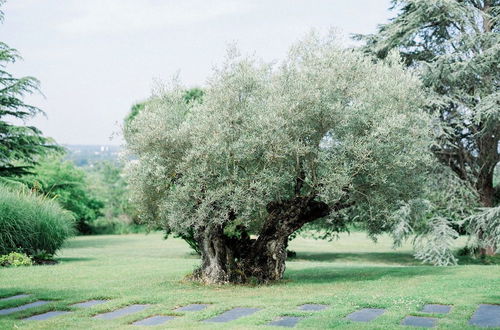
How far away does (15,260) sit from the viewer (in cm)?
1767

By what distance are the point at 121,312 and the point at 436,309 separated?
516cm

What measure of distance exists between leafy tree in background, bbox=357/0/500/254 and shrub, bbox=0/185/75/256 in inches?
545

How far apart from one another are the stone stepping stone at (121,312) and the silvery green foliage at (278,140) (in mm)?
2422

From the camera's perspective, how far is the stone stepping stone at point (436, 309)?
8.90 meters

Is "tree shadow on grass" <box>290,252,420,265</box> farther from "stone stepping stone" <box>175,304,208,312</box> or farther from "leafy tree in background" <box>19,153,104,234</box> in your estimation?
"leafy tree in background" <box>19,153,104,234</box>

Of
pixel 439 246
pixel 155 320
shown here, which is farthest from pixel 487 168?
pixel 155 320

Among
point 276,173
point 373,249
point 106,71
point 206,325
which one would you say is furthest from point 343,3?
point 373,249

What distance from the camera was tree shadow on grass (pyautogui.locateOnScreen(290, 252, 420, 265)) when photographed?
24250mm

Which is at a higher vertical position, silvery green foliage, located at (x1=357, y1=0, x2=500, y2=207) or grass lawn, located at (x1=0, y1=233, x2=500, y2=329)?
silvery green foliage, located at (x1=357, y1=0, x2=500, y2=207)

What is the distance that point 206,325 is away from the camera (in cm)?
808

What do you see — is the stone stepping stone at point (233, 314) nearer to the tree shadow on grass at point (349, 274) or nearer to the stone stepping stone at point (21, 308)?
the stone stepping stone at point (21, 308)

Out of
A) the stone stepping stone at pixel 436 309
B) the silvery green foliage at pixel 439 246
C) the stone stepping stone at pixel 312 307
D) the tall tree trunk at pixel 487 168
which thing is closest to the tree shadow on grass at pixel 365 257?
the silvery green foliage at pixel 439 246

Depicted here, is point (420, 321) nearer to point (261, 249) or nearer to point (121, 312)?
point (121, 312)

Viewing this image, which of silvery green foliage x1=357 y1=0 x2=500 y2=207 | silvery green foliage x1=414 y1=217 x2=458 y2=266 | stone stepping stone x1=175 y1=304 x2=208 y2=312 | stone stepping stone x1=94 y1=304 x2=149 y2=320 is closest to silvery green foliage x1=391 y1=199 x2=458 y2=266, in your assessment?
silvery green foliage x1=414 y1=217 x2=458 y2=266
